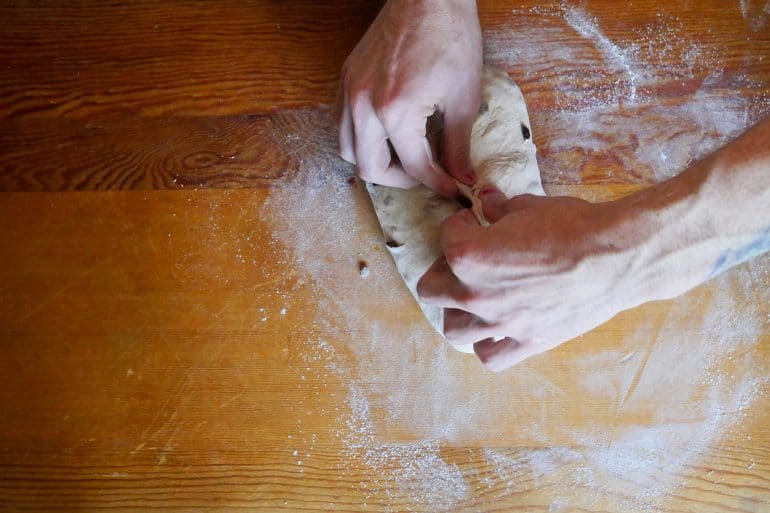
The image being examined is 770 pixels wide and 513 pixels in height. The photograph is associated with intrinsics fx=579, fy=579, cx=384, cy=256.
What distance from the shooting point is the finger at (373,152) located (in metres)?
0.85

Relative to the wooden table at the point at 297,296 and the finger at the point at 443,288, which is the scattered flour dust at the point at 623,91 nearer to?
the wooden table at the point at 297,296

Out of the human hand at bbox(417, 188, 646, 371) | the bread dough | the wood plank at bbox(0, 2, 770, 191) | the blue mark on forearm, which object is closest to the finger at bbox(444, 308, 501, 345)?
the human hand at bbox(417, 188, 646, 371)

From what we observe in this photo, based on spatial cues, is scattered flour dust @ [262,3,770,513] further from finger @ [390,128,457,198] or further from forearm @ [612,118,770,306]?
forearm @ [612,118,770,306]

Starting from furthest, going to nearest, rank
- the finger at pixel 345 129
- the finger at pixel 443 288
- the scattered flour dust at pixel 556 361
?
the scattered flour dust at pixel 556 361 < the finger at pixel 345 129 < the finger at pixel 443 288

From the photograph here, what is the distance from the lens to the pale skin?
65 centimetres

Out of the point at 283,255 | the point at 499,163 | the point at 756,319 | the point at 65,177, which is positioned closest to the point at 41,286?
the point at 65,177

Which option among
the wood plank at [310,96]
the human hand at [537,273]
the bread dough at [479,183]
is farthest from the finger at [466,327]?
the wood plank at [310,96]

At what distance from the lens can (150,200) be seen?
3.60ft

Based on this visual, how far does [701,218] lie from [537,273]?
0.19 metres

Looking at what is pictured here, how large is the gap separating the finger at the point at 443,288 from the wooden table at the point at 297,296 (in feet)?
0.82

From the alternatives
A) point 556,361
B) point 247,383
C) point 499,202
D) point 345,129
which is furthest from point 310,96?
point 556,361

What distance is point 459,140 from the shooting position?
35.5 inches

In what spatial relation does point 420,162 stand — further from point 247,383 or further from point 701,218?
point 247,383

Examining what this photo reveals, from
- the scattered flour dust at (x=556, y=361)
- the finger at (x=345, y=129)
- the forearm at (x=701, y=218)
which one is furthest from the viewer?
the scattered flour dust at (x=556, y=361)
